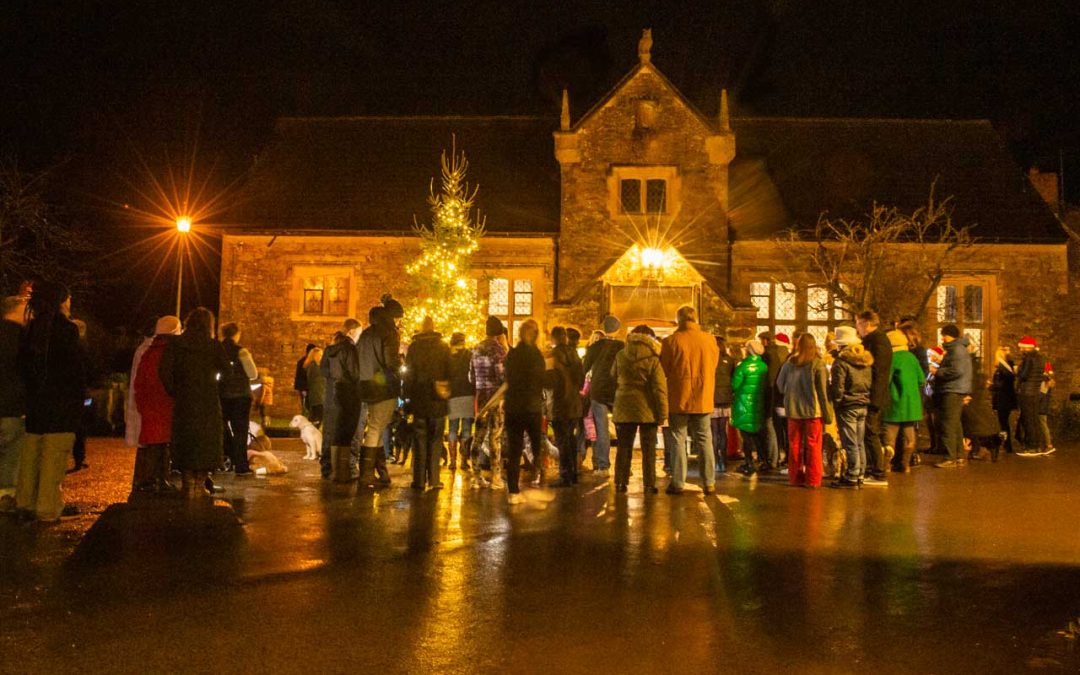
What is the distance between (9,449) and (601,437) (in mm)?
7157

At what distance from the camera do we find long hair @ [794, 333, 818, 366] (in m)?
12.0

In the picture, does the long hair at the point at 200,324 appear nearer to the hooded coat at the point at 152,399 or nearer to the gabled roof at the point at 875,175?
the hooded coat at the point at 152,399

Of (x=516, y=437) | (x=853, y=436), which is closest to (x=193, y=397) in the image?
(x=516, y=437)

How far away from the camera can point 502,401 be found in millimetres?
11734

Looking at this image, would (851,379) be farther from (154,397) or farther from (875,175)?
(875,175)

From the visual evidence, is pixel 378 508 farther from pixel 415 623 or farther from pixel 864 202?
pixel 864 202

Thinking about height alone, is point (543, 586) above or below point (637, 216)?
below

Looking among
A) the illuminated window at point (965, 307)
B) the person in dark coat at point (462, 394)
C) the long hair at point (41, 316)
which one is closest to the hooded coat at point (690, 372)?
the person in dark coat at point (462, 394)

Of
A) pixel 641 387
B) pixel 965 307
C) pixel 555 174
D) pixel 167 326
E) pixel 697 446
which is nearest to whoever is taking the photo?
pixel 167 326

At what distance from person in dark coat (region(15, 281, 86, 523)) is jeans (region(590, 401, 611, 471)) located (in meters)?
6.67

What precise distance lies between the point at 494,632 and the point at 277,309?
2421 cm

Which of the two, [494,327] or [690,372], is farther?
[494,327]

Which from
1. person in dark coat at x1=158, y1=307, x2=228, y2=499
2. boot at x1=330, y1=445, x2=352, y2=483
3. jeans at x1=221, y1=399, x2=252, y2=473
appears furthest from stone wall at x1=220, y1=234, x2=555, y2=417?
person in dark coat at x1=158, y1=307, x2=228, y2=499

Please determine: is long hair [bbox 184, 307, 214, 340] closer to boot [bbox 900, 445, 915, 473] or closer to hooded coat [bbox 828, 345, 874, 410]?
hooded coat [bbox 828, 345, 874, 410]
